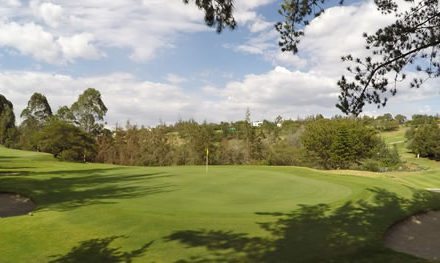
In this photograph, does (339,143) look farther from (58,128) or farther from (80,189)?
(80,189)

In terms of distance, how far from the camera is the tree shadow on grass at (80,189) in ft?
49.4

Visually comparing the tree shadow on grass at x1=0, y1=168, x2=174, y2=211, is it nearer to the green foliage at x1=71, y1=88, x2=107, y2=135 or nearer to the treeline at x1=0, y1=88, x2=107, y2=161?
the treeline at x1=0, y1=88, x2=107, y2=161

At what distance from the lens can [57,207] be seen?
14.1 m

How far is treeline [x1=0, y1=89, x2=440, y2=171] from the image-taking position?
5197 centimetres

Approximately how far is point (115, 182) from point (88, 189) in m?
2.70

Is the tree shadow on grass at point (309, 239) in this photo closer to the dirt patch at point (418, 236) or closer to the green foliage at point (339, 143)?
the dirt patch at point (418, 236)

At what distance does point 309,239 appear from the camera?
10828mm

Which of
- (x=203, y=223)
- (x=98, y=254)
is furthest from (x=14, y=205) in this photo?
(x=203, y=223)

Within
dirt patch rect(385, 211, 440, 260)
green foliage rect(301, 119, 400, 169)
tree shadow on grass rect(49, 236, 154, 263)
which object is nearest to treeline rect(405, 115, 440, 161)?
green foliage rect(301, 119, 400, 169)

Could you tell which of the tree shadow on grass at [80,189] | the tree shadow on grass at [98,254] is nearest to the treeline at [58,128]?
the tree shadow on grass at [80,189]

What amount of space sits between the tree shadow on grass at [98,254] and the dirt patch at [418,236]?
668 centimetres

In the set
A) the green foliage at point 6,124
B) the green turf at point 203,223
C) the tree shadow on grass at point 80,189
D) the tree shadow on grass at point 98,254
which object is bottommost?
the tree shadow on grass at point 98,254

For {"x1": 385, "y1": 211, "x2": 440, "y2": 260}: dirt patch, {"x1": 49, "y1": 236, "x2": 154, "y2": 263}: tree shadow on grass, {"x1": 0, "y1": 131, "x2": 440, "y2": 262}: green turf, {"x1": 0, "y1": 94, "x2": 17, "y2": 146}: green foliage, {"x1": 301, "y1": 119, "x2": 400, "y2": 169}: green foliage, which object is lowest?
{"x1": 385, "y1": 211, "x2": 440, "y2": 260}: dirt patch

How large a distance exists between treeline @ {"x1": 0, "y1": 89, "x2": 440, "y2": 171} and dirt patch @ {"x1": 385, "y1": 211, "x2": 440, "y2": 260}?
30.5m
